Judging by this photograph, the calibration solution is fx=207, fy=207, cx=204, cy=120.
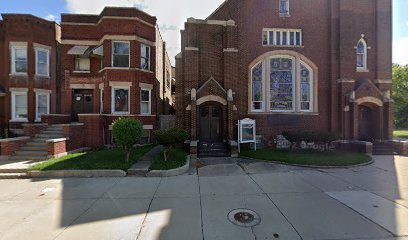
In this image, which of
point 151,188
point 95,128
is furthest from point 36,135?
point 151,188

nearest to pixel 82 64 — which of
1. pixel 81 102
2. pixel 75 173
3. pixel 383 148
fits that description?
pixel 81 102

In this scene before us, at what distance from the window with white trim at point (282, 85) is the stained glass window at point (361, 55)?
148 inches

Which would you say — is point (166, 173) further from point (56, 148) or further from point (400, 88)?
point (400, 88)

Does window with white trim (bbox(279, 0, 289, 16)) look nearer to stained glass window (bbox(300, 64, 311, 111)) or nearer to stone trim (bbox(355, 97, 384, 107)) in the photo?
stained glass window (bbox(300, 64, 311, 111))

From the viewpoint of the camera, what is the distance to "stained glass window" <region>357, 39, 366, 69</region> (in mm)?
15688

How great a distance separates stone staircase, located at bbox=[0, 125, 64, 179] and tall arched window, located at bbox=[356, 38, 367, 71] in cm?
2133

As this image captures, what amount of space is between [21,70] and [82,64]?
4387 mm

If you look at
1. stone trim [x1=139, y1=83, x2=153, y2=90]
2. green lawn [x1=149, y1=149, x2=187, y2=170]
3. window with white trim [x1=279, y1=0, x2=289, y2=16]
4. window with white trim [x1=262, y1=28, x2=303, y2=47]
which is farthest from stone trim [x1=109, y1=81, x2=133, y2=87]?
window with white trim [x1=279, y1=0, x2=289, y2=16]

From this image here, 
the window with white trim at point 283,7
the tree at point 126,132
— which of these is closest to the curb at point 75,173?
the tree at point 126,132

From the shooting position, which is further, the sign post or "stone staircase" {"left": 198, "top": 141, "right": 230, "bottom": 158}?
the sign post

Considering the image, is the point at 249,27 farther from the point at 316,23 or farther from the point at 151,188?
the point at 151,188

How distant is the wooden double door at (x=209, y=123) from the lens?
1436 cm

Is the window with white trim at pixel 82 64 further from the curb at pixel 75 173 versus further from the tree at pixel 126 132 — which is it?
the curb at pixel 75 173

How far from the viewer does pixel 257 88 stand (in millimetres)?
15484
